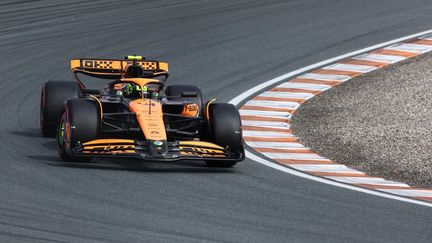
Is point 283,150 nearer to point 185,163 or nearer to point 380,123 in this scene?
point 185,163

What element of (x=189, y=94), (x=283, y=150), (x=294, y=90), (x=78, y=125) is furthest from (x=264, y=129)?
(x=78, y=125)

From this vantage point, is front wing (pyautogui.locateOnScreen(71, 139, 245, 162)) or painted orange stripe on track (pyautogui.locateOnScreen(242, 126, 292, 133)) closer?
front wing (pyautogui.locateOnScreen(71, 139, 245, 162))

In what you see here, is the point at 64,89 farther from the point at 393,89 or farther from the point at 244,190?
the point at 393,89

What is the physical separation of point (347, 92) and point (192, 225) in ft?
35.0

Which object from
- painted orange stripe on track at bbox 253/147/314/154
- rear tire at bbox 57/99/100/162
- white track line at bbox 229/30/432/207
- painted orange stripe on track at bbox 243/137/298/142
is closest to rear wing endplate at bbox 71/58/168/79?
painted orange stripe on track at bbox 243/137/298/142

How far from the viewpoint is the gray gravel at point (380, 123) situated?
55.6 ft

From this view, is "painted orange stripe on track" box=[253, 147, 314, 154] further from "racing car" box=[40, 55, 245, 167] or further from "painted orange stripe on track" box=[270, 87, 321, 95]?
"painted orange stripe on track" box=[270, 87, 321, 95]

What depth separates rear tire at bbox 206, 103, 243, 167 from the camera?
53.3 ft

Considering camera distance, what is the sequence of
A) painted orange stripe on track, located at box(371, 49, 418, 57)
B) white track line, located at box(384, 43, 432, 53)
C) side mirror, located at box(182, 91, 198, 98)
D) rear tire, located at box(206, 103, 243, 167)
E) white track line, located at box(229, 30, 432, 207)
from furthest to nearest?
white track line, located at box(384, 43, 432, 53) → painted orange stripe on track, located at box(371, 49, 418, 57) → side mirror, located at box(182, 91, 198, 98) → rear tire, located at box(206, 103, 243, 167) → white track line, located at box(229, 30, 432, 207)

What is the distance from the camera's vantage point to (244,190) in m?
14.7

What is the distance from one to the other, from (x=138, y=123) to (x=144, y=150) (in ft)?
2.22

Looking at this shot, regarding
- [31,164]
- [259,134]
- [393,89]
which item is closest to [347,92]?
[393,89]

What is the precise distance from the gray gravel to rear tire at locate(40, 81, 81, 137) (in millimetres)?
3572

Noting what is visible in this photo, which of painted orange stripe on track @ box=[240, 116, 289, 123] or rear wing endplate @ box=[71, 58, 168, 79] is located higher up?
rear wing endplate @ box=[71, 58, 168, 79]
